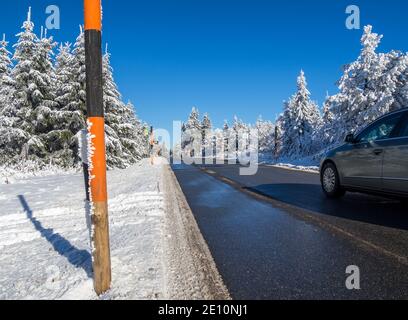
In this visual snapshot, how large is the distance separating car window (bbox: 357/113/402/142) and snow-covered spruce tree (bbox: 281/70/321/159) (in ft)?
122

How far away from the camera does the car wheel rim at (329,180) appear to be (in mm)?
7621

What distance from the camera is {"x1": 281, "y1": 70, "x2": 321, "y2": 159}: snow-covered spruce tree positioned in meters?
43.8

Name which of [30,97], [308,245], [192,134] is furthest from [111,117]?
[192,134]

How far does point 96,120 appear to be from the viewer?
2633 millimetres

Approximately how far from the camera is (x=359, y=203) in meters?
6.87

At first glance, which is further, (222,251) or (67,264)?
(222,251)

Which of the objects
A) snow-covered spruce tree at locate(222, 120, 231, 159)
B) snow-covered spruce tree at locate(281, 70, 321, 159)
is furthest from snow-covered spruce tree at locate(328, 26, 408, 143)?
snow-covered spruce tree at locate(222, 120, 231, 159)

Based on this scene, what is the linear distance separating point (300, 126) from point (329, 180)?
39.8 meters

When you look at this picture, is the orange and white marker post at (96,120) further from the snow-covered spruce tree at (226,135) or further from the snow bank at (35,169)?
the snow-covered spruce tree at (226,135)
